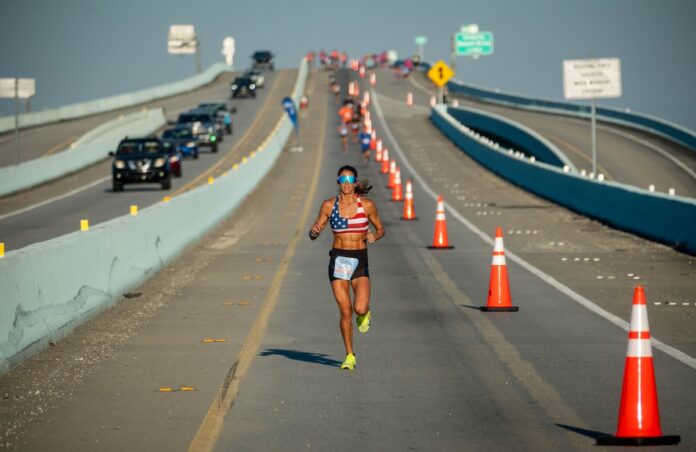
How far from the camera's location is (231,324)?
14945 millimetres

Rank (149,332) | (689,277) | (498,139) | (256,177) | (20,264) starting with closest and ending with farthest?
(20,264) → (149,332) → (689,277) → (256,177) → (498,139)

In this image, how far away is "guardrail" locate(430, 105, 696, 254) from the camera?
78.8 ft

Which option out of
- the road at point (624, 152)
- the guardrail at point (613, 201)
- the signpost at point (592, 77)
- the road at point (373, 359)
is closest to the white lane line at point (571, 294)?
the road at point (373, 359)

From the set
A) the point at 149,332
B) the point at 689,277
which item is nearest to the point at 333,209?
the point at 149,332

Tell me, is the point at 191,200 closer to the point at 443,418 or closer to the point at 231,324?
the point at 231,324

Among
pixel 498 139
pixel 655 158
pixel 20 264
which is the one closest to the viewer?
pixel 20 264

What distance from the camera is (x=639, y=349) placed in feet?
28.3

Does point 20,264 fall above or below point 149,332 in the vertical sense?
above

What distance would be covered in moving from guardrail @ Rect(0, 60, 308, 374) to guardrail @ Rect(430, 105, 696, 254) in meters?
8.89

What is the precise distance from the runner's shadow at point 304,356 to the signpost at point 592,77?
27.8 m

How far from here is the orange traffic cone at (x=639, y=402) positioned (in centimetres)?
840

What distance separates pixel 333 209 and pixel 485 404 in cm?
249

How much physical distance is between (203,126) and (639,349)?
5945 cm

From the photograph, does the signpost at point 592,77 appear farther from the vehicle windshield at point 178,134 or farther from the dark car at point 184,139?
the vehicle windshield at point 178,134
